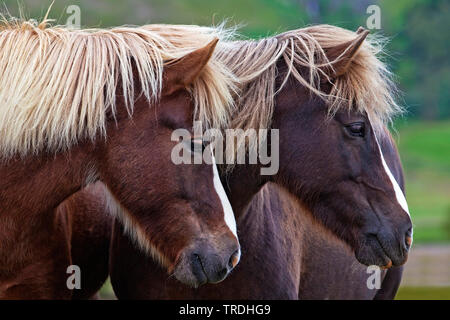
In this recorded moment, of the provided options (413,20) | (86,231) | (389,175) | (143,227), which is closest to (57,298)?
(86,231)

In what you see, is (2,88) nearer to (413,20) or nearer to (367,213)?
(367,213)

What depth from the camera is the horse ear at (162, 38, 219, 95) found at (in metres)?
5.32

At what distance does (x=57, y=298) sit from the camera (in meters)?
6.11

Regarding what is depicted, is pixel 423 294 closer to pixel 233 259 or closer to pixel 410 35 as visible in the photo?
pixel 233 259

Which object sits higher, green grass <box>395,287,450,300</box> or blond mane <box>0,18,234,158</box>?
blond mane <box>0,18,234,158</box>

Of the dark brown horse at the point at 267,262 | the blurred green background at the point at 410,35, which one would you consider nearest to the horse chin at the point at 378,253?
the dark brown horse at the point at 267,262

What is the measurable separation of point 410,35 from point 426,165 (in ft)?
49.4

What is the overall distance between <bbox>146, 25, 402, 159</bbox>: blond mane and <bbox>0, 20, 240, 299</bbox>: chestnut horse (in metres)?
0.45

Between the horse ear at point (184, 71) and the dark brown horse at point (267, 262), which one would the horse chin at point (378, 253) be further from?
the horse ear at point (184, 71)

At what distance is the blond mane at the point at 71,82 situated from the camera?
16.9 ft

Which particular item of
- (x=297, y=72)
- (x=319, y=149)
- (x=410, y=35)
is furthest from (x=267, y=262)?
(x=410, y=35)

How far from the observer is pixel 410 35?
73.1 meters

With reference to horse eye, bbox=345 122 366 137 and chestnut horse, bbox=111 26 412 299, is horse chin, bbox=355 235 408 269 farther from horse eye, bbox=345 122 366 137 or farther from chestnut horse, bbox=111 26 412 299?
horse eye, bbox=345 122 366 137

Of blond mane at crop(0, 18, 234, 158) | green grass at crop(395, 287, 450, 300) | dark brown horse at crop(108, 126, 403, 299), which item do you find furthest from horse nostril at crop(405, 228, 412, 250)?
green grass at crop(395, 287, 450, 300)
